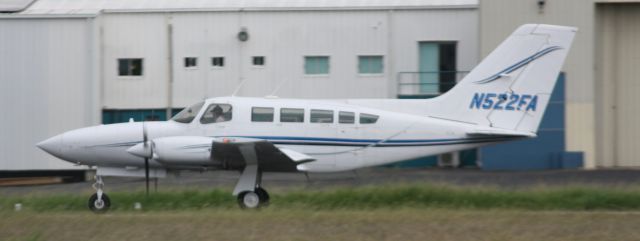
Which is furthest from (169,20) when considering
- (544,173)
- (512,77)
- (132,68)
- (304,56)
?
(512,77)

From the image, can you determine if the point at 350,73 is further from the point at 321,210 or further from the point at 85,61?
the point at 321,210

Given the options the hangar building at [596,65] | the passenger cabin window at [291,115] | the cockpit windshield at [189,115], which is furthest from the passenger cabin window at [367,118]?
the hangar building at [596,65]

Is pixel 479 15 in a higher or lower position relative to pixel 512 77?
higher

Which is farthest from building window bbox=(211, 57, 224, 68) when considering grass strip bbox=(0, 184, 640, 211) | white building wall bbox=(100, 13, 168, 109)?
grass strip bbox=(0, 184, 640, 211)

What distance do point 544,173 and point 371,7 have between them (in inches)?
269

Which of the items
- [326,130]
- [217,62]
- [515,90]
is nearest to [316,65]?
[217,62]

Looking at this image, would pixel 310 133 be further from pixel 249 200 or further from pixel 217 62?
pixel 217 62

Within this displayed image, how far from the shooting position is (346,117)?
16234 mm

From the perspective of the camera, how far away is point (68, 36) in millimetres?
26438

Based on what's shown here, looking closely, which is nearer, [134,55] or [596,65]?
[596,65]

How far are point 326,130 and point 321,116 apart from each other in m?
0.25

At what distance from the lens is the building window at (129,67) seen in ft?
89.8

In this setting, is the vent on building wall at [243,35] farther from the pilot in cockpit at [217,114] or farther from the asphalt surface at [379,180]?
the pilot in cockpit at [217,114]

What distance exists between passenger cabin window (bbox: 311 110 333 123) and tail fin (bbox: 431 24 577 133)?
189 centimetres
